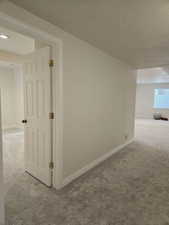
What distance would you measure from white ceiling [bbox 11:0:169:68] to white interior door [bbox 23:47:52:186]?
0.54m

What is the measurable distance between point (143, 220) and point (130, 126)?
3.05 metres

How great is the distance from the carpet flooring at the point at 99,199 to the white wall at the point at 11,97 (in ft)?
12.9

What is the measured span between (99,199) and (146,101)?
9.41 metres

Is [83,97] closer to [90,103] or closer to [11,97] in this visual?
[90,103]

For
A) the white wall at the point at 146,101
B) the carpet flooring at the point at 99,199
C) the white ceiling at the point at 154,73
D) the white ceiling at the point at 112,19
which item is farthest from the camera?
the white wall at the point at 146,101

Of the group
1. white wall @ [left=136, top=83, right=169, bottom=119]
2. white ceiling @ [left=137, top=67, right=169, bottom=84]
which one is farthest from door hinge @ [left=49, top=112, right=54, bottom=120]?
white wall @ [left=136, top=83, right=169, bottom=119]

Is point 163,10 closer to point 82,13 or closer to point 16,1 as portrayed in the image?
point 82,13

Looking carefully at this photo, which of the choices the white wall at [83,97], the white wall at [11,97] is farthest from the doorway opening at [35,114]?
the white wall at [11,97]

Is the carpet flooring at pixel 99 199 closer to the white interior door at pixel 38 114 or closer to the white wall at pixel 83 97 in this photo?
the white interior door at pixel 38 114

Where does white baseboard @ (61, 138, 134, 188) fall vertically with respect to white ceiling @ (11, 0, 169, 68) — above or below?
below

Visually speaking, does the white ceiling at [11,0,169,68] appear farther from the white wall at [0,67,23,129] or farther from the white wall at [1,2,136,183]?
the white wall at [0,67,23,129]

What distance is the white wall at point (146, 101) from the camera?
9781 mm

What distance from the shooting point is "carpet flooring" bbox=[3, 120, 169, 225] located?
162 centimetres

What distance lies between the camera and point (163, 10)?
1521 millimetres
